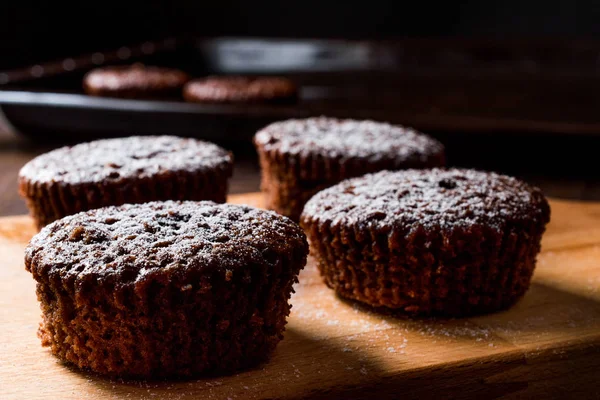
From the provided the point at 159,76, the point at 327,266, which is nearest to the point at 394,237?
the point at 327,266

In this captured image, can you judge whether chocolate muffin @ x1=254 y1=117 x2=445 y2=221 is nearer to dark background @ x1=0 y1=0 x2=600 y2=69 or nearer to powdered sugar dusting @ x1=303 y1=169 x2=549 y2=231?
powdered sugar dusting @ x1=303 y1=169 x2=549 y2=231

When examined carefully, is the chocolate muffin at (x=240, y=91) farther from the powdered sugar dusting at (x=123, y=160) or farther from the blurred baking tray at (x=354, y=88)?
the powdered sugar dusting at (x=123, y=160)

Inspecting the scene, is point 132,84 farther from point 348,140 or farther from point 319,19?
point 319,19

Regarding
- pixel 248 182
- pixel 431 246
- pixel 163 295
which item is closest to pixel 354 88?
pixel 248 182

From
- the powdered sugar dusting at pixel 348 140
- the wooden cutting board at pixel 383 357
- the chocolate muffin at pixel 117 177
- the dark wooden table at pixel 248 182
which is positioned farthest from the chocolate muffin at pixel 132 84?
the wooden cutting board at pixel 383 357

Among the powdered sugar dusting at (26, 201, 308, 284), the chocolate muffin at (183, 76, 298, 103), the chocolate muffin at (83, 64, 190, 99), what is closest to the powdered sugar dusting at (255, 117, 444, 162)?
the powdered sugar dusting at (26, 201, 308, 284)

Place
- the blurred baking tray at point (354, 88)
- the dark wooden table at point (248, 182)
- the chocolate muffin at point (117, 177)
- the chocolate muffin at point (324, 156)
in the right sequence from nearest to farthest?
the chocolate muffin at point (117, 177)
the chocolate muffin at point (324, 156)
the dark wooden table at point (248, 182)
the blurred baking tray at point (354, 88)
